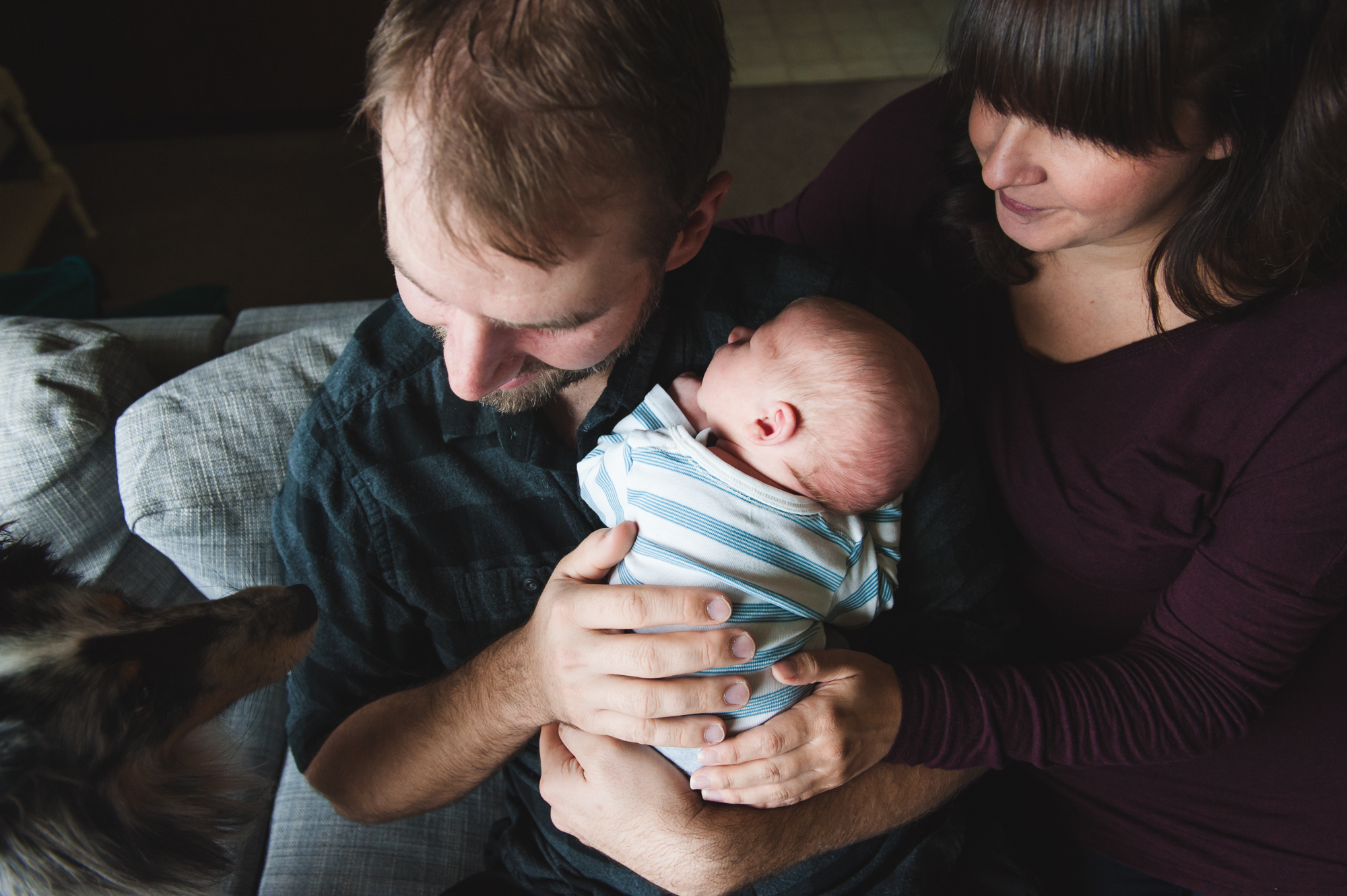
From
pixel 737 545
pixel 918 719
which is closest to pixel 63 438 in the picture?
pixel 737 545

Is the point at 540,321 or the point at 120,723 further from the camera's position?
the point at 120,723

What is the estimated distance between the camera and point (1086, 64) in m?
0.91

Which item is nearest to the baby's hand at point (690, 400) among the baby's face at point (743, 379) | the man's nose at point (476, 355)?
the baby's face at point (743, 379)

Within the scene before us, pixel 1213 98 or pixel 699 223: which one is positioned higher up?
pixel 1213 98

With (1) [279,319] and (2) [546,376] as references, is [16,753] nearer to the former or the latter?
(2) [546,376]

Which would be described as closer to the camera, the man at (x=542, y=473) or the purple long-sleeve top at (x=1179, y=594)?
the man at (x=542, y=473)

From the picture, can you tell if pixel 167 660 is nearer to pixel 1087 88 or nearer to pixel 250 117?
pixel 1087 88

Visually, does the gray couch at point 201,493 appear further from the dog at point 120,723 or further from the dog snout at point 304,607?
the dog snout at point 304,607

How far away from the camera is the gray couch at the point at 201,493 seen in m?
1.46

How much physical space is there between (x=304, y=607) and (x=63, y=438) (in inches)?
25.0

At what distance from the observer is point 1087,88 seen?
92 cm

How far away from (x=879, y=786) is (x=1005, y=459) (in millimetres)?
505

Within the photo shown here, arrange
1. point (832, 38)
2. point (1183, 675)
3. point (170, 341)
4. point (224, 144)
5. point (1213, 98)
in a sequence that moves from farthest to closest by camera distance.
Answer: point (832, 38) → point (224, 144) → point (170, 341) → point (1183, 675) → point (1213, 98)

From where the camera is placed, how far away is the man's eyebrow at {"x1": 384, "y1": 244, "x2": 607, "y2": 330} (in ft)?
3.05
